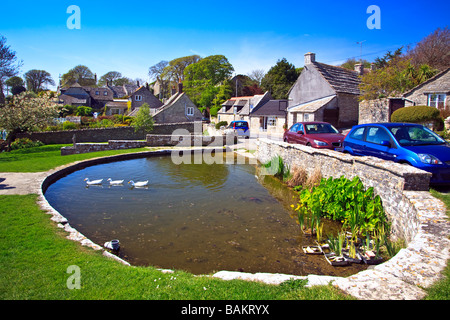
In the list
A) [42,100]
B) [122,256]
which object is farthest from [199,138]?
[122,256]

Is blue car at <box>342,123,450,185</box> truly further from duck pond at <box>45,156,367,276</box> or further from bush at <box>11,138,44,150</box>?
bush at <box>11,138,44,150</box>

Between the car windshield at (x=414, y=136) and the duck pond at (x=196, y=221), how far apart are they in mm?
3493

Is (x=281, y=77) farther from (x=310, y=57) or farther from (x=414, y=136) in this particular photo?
(x=414, y=136)

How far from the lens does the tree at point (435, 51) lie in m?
31.8

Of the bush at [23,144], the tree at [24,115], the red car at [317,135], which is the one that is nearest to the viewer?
the red car at [317,135]

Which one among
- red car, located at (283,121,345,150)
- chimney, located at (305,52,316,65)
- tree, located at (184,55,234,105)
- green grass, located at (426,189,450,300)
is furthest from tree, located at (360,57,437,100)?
tree, located at (184,55,234,105)

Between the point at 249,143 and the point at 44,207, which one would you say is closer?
the point at 44,207

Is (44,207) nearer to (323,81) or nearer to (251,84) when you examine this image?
(323,81)

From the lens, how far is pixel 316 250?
7.09 meters

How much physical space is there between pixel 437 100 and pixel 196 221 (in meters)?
22.7

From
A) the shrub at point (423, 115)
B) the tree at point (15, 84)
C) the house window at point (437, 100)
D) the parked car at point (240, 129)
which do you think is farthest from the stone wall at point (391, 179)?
the tree at point (15, 84)

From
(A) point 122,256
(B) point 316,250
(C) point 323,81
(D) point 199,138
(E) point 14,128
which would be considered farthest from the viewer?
(C) point 323,81

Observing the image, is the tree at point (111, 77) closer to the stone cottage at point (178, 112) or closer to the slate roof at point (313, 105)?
the stone cottage at point (178, 112)

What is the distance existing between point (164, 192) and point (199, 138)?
13734mm
